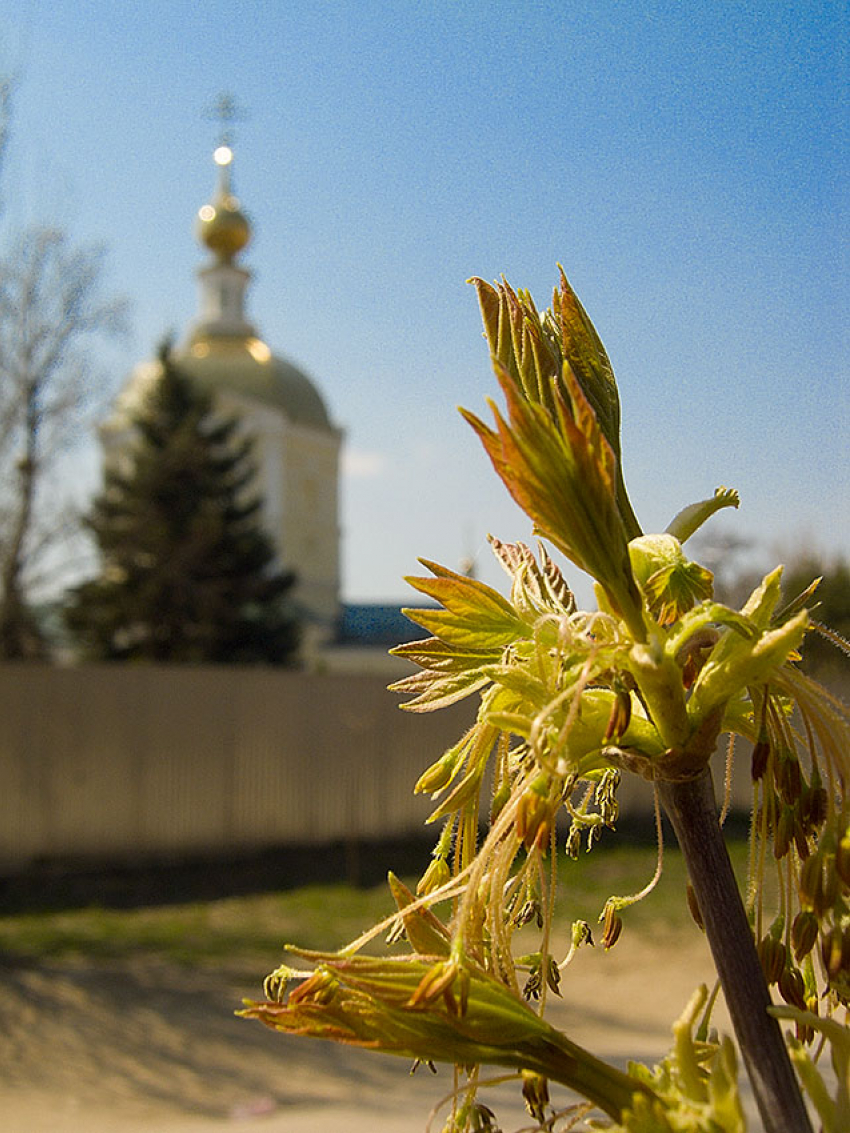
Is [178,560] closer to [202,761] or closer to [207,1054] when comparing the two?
[202,761]

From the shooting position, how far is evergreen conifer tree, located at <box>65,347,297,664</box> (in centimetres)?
1295

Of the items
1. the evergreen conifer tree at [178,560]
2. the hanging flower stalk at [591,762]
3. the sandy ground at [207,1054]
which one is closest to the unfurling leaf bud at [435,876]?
the hanging flower stalk at [591,762]

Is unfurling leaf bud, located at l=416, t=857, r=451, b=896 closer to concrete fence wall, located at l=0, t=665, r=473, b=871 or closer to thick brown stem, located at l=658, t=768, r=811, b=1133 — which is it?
thick brown stem, located at l=658, t=768, r=811, b=1133

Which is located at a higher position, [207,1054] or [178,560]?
[178,560]

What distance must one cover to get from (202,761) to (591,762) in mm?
8021

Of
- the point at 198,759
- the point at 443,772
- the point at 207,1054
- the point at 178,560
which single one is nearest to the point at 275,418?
the point at 178,560

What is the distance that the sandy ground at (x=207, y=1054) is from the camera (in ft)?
12.7

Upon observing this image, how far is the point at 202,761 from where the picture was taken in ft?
26.7

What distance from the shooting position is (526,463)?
13.8 inches

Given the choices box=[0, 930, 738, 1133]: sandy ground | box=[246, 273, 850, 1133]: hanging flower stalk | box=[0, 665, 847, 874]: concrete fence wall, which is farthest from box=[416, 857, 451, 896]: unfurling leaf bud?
box=[0, 665, 847, 874]: concrete fence wall

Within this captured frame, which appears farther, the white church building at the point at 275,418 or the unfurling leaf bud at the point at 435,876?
the white church building at the point at 275,418

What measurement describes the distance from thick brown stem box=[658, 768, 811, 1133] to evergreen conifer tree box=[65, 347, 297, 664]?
12.6m

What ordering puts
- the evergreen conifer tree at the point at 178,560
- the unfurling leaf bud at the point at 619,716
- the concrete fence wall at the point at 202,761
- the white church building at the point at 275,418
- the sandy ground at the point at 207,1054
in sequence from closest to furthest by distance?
the unfurling leaf bud at the point at 619,716
the sandy ground at the point at 207,1054
the concrete fence wall at the point at 202,761
the evergreen conifer tree at the point at 178,560
the white church building at the point at 275,418

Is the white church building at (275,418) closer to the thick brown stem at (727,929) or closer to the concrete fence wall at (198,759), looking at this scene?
the concrete fence wall at (198,759)
